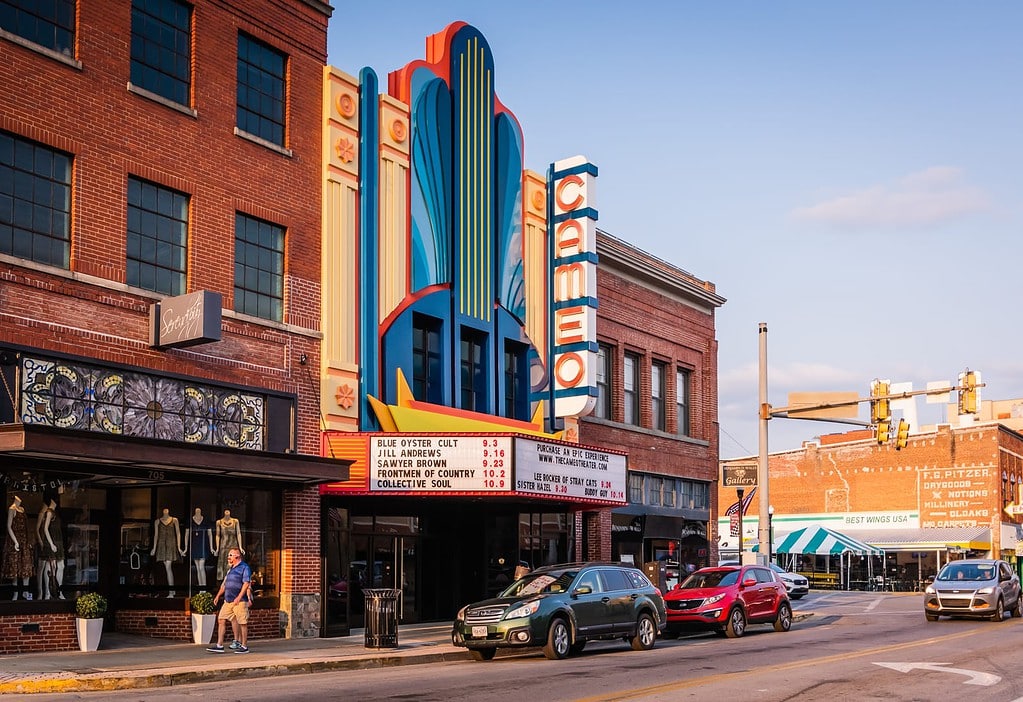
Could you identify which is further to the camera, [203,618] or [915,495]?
[915,495]

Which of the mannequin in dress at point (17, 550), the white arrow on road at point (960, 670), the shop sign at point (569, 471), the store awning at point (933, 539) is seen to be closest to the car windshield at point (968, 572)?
the shop sign at point (569, 471)

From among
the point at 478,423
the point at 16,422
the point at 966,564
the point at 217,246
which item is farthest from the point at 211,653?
the point at 966,564

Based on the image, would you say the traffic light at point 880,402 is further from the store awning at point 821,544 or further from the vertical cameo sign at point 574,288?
the store awning at point 821,544

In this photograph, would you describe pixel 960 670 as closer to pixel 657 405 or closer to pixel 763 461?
pixel 763 461

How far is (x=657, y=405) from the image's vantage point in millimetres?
38594

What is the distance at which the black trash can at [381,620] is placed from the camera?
72.1 feet

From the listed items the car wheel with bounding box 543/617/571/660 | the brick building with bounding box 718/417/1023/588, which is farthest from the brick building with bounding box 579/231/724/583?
the brick building with bounding box 718/417/1023/588

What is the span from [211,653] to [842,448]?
2495 inches

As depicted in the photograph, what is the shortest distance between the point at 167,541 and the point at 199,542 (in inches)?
23.7

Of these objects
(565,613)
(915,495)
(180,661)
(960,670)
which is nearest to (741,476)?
(565,613)

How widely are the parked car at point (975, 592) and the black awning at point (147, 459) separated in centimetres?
1671

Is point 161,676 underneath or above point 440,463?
underneath

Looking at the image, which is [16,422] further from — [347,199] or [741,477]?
[741,477]

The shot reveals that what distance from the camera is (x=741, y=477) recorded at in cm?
3253
